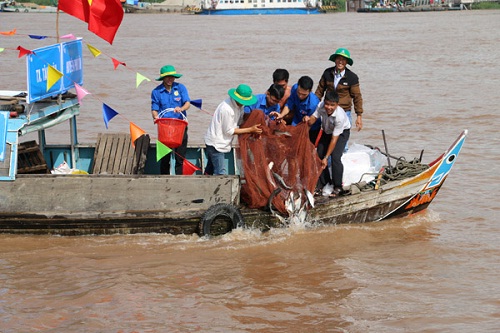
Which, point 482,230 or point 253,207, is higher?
point 253,207

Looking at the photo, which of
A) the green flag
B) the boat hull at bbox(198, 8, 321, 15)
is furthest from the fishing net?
the boat hull at bbox(198, 8, 321, 15)

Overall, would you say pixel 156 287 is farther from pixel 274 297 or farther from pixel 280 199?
pixel 280 199

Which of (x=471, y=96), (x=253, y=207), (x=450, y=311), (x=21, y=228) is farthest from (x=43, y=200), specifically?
(x=471, y=96)

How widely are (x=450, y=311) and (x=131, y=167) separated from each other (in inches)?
174

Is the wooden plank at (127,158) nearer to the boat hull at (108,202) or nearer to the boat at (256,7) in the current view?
the boat hull at (108,202)

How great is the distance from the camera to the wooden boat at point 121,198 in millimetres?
8766

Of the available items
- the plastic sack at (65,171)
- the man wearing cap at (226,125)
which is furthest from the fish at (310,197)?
the plastic sack at (65,171)

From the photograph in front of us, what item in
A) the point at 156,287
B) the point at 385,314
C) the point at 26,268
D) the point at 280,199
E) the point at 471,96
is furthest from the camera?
the point at 471,96

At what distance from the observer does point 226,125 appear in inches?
352

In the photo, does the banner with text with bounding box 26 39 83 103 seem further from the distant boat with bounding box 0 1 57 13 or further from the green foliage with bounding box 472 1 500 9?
the green foliage with bounding box 472 1 500 9

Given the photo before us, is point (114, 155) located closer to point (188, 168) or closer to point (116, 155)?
Result: point (116, 155)

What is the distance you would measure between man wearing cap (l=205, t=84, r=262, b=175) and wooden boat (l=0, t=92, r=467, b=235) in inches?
12.7

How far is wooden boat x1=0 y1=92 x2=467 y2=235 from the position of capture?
28.8 feet

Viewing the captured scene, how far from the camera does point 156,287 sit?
7.97m
